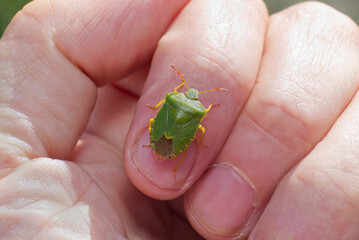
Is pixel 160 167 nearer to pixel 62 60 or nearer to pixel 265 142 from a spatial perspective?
pixel 265 142

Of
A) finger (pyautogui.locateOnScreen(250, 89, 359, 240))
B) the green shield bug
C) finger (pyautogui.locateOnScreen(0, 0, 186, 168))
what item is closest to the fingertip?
finger (pyautogui.locateOnScreen(250, 89, 359, 240))

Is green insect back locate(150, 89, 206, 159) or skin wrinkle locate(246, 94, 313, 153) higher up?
skin wrinkle locate(246, 94, 313, 153)

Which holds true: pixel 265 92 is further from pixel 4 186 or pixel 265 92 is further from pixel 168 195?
pixel 4 186

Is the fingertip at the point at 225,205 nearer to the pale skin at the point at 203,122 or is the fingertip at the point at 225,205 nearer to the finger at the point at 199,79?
the pale skin at the point at 203,122

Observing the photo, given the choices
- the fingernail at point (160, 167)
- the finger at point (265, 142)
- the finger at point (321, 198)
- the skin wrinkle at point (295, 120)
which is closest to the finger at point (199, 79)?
the fingernail at point (160, 167)

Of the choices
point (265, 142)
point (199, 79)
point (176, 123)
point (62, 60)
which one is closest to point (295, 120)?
point (265, 142)

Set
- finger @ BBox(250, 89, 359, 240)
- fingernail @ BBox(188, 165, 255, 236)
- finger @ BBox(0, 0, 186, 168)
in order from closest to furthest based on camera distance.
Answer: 1. finger @ BBox(250, 89, 359, 240)
2. finger @ BBox(0, 0, 186, 168)
3. fingernail @ BBox(188, 165, 255, 236)

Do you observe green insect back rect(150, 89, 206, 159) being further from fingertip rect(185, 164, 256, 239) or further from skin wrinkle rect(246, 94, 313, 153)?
skin wrinkle rect(246, 94, 313, 153)
